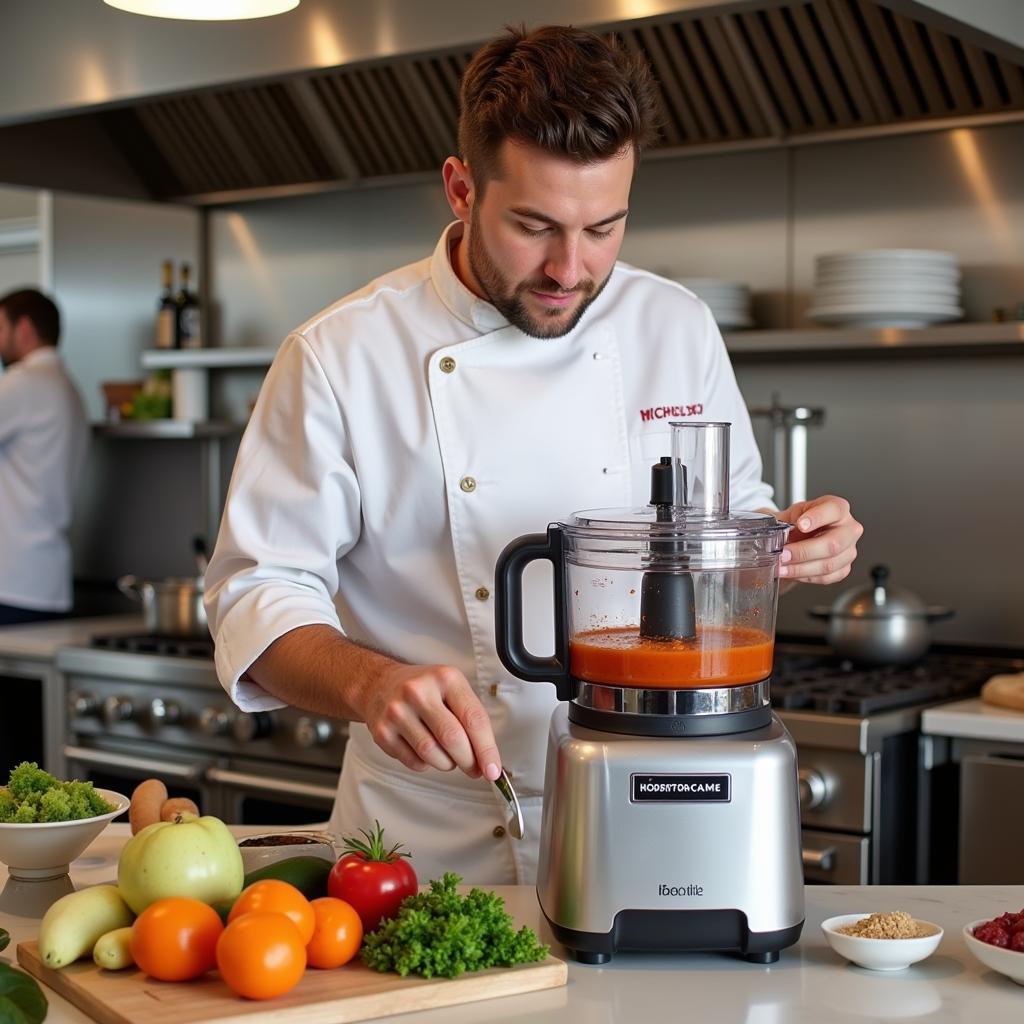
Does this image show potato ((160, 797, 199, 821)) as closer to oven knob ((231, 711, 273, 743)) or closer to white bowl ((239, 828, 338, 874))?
white bowl ((239, 828, 338, 874))

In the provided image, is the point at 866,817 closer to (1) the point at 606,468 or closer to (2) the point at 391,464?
(1) the point at 606,468

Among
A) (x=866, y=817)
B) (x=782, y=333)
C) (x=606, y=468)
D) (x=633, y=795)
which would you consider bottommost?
(x=866, y=817)

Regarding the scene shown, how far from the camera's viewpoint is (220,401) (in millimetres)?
4457

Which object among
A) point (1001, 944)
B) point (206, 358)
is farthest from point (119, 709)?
point (1001, 944)

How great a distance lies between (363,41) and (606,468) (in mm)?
1019

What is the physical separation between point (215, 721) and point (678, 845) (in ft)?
→ 7.32

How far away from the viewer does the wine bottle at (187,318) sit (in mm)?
4414

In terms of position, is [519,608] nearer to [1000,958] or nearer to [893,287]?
[1000,958]

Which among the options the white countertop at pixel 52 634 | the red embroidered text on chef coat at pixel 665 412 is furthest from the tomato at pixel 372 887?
the white countertop at pixel 52 634

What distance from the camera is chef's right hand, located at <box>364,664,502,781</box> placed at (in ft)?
4.65

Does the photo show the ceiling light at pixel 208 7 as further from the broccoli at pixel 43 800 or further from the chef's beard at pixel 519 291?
the broccoli at pixel 43 800

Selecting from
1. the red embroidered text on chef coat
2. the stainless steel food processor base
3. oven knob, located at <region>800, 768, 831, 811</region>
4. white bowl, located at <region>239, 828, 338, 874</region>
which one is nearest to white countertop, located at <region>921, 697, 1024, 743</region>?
oven knob, located at <region>800, 768, 831, 811</region>

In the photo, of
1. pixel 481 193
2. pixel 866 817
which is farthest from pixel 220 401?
pixel 481 193

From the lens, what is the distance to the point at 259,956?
1.27 m
